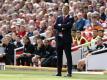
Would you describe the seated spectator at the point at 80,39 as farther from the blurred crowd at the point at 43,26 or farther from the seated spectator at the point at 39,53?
the seated spectator at the point at 39,53

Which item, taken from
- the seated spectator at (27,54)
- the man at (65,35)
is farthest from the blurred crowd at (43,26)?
the man at (65,35)

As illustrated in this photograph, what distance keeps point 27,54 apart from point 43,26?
5.95 feet

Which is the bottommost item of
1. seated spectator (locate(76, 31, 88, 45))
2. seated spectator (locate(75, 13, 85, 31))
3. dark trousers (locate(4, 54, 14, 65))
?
dark trousers (locate(4, 54, 14, 65))

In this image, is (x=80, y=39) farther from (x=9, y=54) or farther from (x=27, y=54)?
(x=9, y=54)

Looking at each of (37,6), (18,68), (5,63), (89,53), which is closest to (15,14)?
(37,6)

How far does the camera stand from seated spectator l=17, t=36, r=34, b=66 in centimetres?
2231

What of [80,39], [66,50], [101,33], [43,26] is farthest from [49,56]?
[66,50]

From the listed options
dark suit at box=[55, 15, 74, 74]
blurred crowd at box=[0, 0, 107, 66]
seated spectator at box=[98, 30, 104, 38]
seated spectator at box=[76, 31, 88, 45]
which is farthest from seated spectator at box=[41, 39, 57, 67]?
dark suit at box=[55, 15, 74, 74]

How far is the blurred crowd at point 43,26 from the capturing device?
68.5ft

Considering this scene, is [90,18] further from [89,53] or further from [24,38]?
[24,38]

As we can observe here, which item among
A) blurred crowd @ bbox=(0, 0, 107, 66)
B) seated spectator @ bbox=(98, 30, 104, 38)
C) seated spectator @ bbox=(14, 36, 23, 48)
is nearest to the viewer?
seated spectator @ bbox=(98, 30, 104, 38)

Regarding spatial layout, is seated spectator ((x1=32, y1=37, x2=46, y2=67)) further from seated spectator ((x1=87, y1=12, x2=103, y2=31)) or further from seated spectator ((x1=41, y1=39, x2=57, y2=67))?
seated spectator ((x1=87, y1=12, x2=103, y2=31))

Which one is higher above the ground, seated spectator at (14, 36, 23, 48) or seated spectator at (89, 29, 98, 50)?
seated spectator at (89, 29, 98, 50)

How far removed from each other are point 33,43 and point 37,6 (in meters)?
3.68
